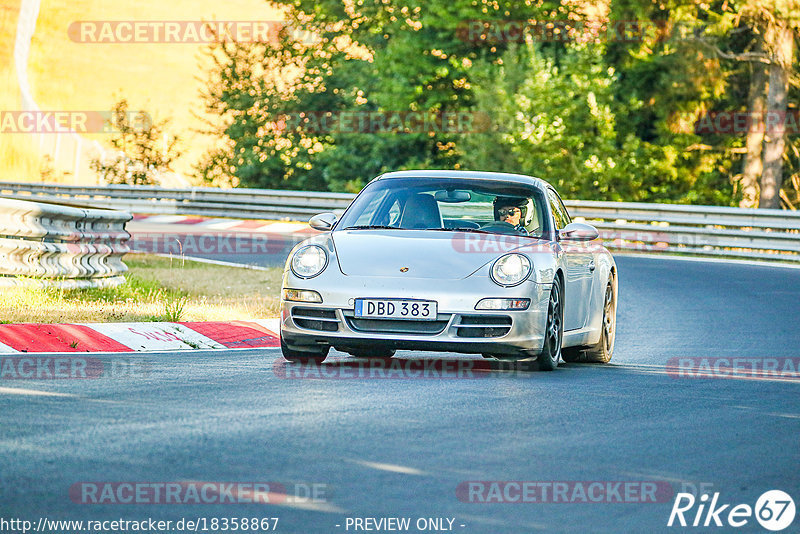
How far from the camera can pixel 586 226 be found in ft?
34.8

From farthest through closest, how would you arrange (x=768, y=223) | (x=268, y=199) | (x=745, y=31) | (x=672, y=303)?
(x=745, y=31) → (x=268, y=199) → (x=768, y=223) → (x=672, y=303)

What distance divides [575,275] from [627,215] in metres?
18.1

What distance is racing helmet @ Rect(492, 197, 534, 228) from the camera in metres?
10.7

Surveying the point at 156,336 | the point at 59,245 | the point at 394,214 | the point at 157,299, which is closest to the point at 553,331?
the point at 394,214

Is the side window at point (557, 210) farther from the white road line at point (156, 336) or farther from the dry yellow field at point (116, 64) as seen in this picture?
the dry yellow field at point (116, 64)

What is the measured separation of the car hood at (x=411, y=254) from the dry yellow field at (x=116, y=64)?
42361mm

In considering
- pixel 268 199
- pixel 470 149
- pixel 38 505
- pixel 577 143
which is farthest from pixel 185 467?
pixel 470 149

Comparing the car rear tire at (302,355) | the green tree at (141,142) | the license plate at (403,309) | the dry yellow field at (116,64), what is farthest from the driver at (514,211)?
the dry yellow field at (116,64)

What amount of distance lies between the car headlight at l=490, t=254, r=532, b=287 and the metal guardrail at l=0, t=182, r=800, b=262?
15115 millimetres

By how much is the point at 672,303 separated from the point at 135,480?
12.3 meters

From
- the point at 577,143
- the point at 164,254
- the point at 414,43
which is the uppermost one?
the point at 414,43

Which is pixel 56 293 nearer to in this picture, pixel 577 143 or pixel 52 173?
pixel 577 143

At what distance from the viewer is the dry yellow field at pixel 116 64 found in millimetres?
53781

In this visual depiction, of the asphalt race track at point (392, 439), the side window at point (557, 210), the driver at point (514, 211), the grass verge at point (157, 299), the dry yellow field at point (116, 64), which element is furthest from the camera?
the dry yellow field at point (116, 64)
